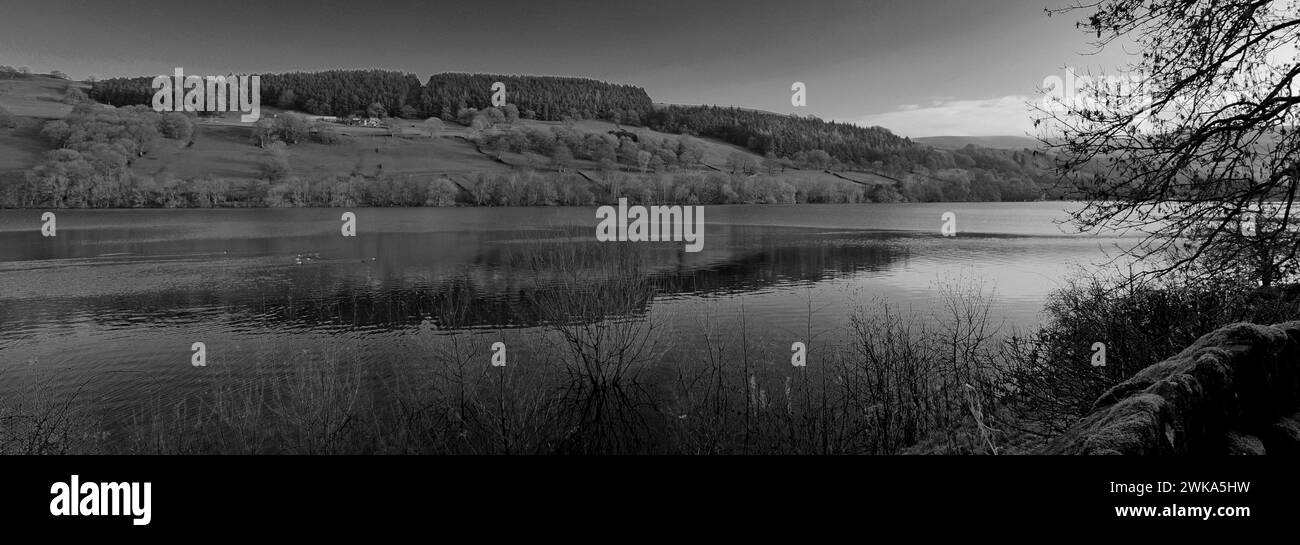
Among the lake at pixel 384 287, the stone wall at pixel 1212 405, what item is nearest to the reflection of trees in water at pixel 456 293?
the lake at pixel 384 287

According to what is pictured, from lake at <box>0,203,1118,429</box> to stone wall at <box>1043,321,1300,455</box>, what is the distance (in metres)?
12.3

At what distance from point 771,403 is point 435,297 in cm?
2129

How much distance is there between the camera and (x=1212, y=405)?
4418mm

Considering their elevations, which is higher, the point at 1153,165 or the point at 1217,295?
the point at 1153,165

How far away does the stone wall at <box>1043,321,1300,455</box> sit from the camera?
12.7 feet

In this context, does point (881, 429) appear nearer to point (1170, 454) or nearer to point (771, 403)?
point (771, 403)

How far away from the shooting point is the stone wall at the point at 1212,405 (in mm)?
3861

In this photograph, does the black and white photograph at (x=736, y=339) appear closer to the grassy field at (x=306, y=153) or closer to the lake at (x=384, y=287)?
the lake at (x=384, y=287)

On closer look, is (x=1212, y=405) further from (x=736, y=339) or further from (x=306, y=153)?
(x=306, y=153)

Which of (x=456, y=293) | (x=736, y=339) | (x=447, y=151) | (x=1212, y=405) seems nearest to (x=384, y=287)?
(x=456, y=293)

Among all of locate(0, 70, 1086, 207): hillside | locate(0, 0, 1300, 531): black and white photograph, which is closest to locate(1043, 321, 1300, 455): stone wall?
locate(0, 0, 1300, 531): black and white photograph

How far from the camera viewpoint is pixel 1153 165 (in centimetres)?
913

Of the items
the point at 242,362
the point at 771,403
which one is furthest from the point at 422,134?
the point at 771,403
